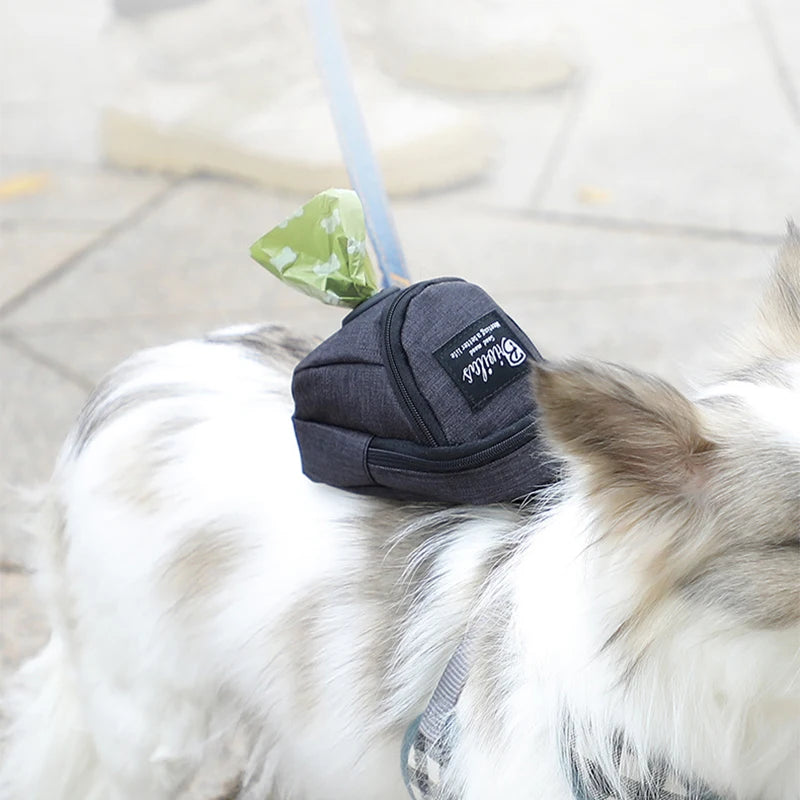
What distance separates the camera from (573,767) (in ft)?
5.86

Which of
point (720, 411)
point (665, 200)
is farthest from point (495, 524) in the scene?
point (665, 200)

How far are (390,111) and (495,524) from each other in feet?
15.1

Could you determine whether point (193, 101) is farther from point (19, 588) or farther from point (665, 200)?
point (19, 588)

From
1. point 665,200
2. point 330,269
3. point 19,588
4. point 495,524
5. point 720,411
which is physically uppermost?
point 330,269

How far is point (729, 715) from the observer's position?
5.41 feet

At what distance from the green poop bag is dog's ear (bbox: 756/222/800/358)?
79 cm

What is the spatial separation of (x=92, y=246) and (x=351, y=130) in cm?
372

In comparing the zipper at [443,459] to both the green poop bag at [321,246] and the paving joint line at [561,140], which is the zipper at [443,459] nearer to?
the green poop bag at [321,246]

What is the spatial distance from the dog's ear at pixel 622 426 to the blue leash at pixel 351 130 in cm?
94

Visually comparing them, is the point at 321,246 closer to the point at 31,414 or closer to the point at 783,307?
the point at 783,307

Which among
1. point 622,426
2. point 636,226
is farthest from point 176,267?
point 622,426

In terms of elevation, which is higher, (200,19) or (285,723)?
(200,19)

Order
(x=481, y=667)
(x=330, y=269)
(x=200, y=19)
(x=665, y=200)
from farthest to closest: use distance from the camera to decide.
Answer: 1. (x=200, y=19)
2. (x=665, y=200)
3. (x=330, y=269)
4. (x=481, y=667)

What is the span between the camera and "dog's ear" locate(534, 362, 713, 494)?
1454 millimetres
